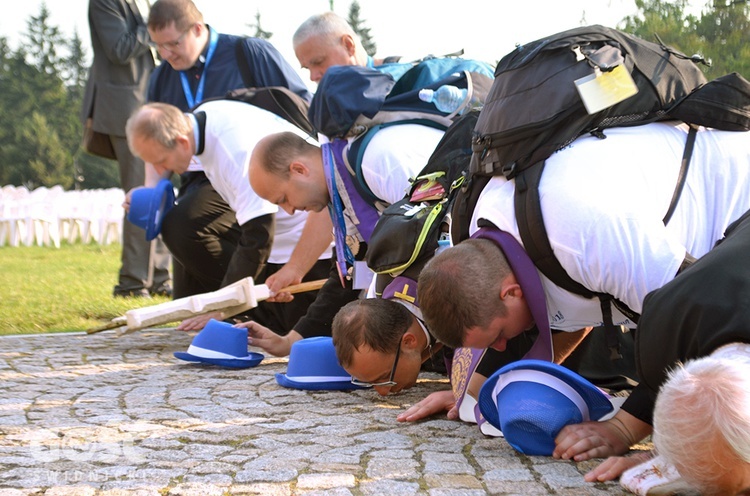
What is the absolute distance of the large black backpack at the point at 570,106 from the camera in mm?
2865

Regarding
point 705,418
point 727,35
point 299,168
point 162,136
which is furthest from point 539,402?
point 727,35

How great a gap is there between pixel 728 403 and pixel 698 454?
0.15 meters

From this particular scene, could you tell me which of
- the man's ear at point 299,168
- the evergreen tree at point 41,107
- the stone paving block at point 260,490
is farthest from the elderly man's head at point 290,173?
the evergreen tree at point 41,107

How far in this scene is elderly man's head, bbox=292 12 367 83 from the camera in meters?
5.36

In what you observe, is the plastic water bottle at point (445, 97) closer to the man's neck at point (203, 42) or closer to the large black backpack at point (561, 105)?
the large black backpack at point (561, 105)

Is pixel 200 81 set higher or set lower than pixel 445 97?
higher

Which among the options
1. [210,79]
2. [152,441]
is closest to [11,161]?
[210,79]

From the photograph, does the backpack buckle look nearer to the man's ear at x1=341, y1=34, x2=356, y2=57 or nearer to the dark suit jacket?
the man's ear at x1=341, y1=34, x2=356, y2=57

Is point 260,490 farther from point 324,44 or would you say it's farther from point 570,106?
point 324,44

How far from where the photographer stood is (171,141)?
5.48 m

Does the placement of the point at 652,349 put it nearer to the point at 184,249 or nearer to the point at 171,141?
the point at 171,141

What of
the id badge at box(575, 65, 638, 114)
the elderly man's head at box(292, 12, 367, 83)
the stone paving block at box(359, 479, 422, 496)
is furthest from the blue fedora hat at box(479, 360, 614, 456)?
the elderly man's head at box(292, 12, 367, 83)

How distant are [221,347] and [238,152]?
50.1 inches

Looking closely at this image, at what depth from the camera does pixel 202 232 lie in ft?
19.6
